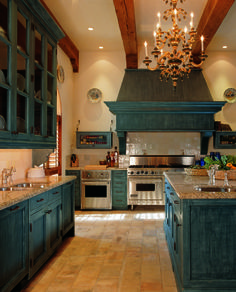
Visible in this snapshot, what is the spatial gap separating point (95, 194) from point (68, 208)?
6.99 ft

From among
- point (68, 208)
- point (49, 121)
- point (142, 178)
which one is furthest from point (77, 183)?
point (49, 121)

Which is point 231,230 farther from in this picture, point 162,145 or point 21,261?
point 162,145

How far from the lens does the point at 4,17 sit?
2539 mm

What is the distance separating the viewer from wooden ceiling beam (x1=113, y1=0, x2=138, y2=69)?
13.5 ft

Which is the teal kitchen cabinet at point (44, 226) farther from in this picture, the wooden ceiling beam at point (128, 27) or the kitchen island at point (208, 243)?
the wooden ceiling beam at point (128, 27)

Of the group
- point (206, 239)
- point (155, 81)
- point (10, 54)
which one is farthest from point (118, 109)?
point (206, 239)

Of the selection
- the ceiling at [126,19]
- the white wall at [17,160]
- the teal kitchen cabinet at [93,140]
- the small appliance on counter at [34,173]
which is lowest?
the small appliance on counter at [34,173]

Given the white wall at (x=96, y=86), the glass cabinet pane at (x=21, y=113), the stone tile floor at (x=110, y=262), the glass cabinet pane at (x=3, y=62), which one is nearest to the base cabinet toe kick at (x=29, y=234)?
the stone tile floor at (x=110, y=262)

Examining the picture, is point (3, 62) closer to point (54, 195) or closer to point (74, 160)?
point (54, 195)

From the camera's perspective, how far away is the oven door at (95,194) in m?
6.14

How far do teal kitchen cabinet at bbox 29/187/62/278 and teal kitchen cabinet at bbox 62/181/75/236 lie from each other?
20 cm

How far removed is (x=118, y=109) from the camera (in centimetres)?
606

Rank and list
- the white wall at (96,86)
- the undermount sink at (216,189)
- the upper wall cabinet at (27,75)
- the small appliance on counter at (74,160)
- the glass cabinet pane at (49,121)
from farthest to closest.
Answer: the white wall at (96,86), the small appliance on counter at (74,160), the glass cabinet pane at (49,121), the undermount sink at (216,189), the upper wall cabinet at (27,75)

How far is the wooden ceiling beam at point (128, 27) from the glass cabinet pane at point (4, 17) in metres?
1.88
